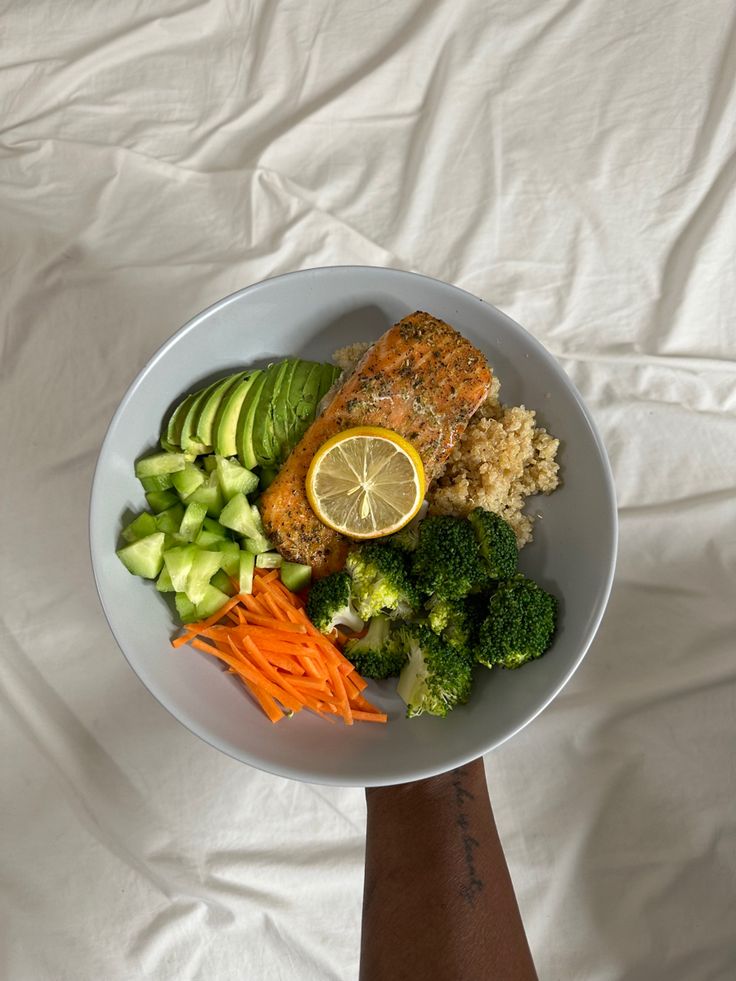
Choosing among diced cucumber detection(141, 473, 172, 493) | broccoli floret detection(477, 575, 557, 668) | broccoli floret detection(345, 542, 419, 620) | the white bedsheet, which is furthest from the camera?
the white bedsheet

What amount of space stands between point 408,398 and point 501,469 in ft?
0.97

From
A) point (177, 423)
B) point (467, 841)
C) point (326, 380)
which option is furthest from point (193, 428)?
point (467, 841)

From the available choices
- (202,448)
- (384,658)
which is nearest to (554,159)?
(202,448)

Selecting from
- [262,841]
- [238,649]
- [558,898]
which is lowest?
[558,898]

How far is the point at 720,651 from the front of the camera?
8.43 feet

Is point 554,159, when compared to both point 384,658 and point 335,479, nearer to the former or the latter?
point 335,479

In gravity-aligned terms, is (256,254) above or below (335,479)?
above

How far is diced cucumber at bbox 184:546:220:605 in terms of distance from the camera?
6.81ft

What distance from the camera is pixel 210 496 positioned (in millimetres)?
2162

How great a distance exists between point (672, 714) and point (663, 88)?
6.77 ft

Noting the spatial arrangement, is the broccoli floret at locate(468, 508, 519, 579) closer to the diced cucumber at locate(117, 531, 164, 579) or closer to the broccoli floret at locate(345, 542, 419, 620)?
the broccoli floret at locate(345, 542, 419, 620)

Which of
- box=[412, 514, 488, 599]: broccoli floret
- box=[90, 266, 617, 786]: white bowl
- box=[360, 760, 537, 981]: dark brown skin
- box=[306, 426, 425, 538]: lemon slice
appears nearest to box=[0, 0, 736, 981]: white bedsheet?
box=[360, 760, 537, 981]: dark brown skin

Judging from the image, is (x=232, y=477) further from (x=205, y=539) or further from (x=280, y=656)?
(x=280, y=656)

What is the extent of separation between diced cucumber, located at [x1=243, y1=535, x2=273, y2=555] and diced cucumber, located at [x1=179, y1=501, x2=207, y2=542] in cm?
13
